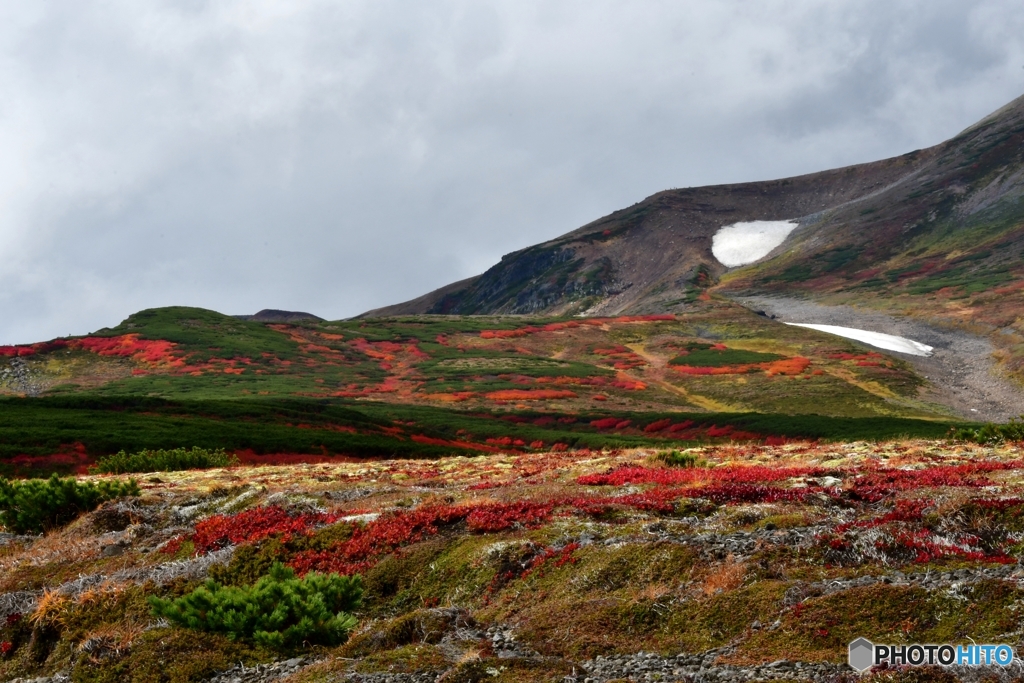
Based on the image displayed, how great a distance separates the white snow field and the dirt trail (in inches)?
72.9

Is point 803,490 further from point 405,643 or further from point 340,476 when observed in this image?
point 340,476

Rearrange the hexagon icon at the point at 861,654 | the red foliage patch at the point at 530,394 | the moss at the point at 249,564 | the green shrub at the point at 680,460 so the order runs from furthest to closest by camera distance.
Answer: the red foliage patch at the point at 530,394
the green shrub at the point at 680,460
the moss at the point at 249,564
the hexagon icon at the point at 861,654

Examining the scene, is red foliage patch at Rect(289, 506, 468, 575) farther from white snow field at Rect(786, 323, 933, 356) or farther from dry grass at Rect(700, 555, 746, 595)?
white snow field at Rect(786, 323, 933, 356)

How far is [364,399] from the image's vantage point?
100438 mm

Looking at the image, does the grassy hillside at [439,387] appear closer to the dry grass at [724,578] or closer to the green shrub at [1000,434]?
the green shrub at [1000,434]

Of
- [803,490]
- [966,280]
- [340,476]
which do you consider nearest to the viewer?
[803,490]

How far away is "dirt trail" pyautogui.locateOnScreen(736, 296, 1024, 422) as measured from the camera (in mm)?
86875

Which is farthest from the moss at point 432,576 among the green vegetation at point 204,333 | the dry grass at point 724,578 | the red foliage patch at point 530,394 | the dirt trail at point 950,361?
the green vegetation at point 204,333

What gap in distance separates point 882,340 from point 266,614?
430ft

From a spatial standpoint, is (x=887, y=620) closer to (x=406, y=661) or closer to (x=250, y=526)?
(x=406, y=661)

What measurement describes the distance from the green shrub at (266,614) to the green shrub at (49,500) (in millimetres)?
10253

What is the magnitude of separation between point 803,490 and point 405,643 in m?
10.3

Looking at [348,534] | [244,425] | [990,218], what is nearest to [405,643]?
[348,534]

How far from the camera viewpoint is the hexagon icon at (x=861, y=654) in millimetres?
8352
